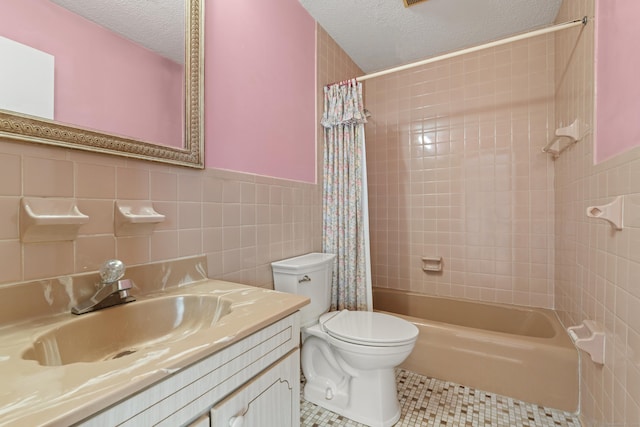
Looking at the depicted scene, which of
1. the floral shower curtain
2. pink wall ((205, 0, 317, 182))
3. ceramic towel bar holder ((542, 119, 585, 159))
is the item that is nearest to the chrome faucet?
pink wall ((205, 0, 317, 182))

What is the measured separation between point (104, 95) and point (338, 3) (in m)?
1.58

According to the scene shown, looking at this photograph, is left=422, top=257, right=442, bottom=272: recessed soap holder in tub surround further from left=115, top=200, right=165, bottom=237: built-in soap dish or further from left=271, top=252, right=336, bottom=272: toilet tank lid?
left=115, top=200, right=165, bottom=237: built-in soap dish

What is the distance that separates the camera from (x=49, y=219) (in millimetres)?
756

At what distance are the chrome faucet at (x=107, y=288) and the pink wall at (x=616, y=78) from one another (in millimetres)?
1624

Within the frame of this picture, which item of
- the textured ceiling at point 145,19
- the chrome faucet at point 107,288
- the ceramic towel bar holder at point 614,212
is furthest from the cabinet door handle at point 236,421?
the ceramic towel bar holder at point 614,212

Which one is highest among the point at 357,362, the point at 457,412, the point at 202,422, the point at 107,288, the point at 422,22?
the point at 422,22

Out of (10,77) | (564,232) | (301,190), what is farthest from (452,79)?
(10,77)

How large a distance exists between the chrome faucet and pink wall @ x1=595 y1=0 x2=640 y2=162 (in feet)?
5.33

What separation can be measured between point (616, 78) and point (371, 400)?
1.70 m

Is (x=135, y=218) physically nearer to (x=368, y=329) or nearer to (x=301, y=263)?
(x=301, y=263)

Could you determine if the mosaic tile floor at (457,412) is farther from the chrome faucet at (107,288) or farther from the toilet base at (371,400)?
the chrome faucet at (107,288)

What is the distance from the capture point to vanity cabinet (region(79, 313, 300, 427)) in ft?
1.70

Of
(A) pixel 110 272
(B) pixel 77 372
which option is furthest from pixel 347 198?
(B) pixel 77 372

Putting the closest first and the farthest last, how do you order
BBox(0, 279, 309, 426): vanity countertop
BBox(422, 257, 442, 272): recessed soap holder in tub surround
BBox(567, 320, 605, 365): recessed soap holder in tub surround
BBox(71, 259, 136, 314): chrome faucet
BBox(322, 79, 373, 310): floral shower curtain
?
BBox(0, 279, 309, 426): vanity countertop < BBox(71, 259, 136, 314): chrome faucet < BBox(567, 320, 605, 365): recessed soap holder in tub surround < BBox(322, 79, 373, 310): floral shower curtain < BBox(422, 257, 442, 272): recessed soap holder in tub surround
